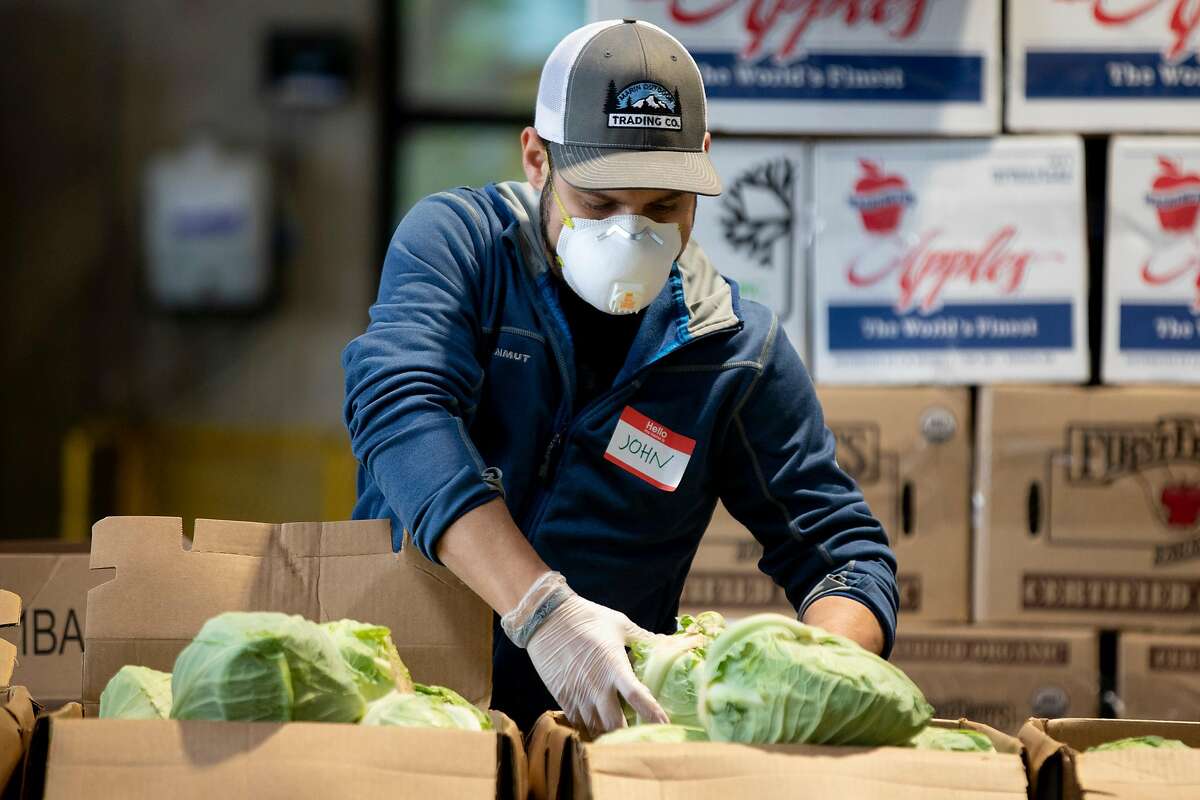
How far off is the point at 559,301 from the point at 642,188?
0.29 metres

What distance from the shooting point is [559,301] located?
90.6 inches

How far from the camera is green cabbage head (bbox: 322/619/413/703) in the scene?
5.52 ft

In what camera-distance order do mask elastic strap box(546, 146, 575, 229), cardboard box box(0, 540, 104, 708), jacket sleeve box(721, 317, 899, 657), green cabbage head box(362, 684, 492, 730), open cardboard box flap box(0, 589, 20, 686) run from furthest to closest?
cardboard box box(0, 540, 104, 708)
jacket sleeve box(721, 317, 899, 657)
mask elastic strap box(546, 146, 575, 229)
open cardboard box flap box(0, 589, 20, 686)
green cabbage head box(362, 684, 492, 730)

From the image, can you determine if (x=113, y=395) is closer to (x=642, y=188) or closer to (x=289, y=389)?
(x=289, y=389)

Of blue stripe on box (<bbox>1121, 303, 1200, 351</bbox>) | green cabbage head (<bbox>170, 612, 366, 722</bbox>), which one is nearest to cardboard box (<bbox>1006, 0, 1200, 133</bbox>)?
blue stripe on box (<bbox>1121, 303, 1200, 351</bbox>)

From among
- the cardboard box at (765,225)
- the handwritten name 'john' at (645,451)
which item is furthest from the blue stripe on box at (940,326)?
the handwritten name 'john' at (645,451)

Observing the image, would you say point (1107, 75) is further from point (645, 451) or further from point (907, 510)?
point (645, 451)

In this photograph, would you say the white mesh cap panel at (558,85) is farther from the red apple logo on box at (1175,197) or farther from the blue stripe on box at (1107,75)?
the red apple logo on box at (1175,197)

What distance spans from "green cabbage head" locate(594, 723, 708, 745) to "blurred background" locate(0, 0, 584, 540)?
11.6 ft

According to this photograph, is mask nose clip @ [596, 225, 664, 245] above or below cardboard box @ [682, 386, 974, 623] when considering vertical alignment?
above

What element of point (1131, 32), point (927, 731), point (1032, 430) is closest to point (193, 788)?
point (927, 731)

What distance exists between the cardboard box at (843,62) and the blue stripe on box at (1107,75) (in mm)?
132

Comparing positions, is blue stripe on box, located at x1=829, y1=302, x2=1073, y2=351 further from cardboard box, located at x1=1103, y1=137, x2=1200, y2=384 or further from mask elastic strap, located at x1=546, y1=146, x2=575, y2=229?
mask elastic strap, located at x1=546, y1=146, x2=575, y2=229

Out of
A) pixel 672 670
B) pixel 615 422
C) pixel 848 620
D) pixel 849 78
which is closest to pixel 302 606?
pixel 672 670
